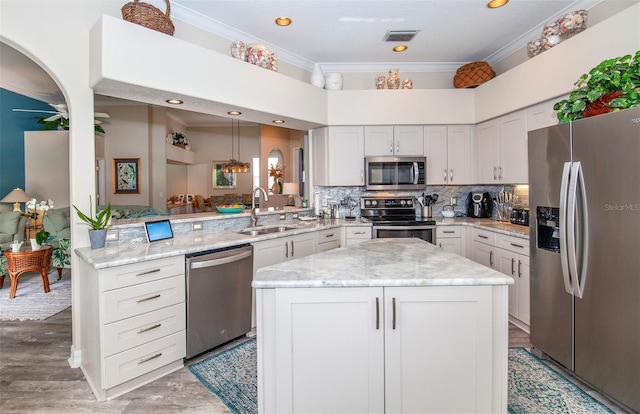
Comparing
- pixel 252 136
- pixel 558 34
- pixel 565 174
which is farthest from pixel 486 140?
pixel 252 136

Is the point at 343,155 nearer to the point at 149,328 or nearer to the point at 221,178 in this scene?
the point at 149,328

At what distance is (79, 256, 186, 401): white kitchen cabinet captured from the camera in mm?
2016

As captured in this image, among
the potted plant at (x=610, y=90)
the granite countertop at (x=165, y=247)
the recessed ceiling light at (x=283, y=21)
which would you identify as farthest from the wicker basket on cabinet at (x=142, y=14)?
the potted plant at (x=610, y=90)

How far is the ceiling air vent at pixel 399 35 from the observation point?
3.44m

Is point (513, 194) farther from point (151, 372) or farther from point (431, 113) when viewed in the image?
point (151, 372)

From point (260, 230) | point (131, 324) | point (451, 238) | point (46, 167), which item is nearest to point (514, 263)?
point (451, 238)

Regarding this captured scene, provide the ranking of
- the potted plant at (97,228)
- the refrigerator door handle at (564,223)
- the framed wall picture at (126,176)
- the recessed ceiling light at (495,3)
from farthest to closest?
1. the framed wall picture at (126,176)
2. the recessed ceiling light at (495,3)
3. the potted plant at (97,228)
4. the refrigerator door handle at (564,223)

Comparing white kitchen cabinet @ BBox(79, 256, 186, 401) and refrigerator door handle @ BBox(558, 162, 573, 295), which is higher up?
refrigerator door handle @ BBox(558, 162, 573, 295)

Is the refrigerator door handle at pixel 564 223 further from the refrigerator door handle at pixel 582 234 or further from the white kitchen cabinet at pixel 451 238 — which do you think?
the white kitchen cabinet at pixel 451 238

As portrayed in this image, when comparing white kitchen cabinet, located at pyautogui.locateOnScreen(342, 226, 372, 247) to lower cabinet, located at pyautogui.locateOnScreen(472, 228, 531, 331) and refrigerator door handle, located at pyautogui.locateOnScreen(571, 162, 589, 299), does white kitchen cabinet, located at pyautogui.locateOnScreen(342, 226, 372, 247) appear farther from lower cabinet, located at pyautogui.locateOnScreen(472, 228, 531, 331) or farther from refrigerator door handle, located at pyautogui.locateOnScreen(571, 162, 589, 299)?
refrigerator door handle, located at pyautogui.locateOnScreen(571, 162, 589, 299)

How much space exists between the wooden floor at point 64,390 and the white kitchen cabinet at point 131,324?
0.09 meters

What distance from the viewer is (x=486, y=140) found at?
13.2ft

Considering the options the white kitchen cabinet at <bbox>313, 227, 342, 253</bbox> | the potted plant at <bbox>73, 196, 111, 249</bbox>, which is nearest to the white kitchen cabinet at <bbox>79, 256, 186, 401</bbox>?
the potted plant at <bbox>73, 196, 111, 249</bbox>

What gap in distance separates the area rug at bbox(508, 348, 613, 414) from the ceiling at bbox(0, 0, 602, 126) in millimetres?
3112
